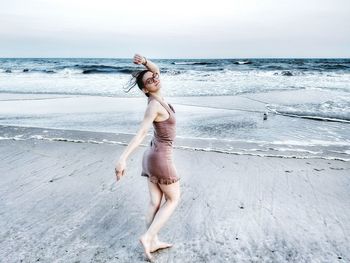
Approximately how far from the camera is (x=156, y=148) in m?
2.80

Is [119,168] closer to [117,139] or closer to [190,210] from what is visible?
[190,210]

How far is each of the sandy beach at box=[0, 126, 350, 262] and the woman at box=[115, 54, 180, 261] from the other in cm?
40

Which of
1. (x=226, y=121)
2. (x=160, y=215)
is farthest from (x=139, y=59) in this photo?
(x=226, y=121)

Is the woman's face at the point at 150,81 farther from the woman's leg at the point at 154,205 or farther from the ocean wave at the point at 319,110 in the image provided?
the ocean wave at the point at 319,110

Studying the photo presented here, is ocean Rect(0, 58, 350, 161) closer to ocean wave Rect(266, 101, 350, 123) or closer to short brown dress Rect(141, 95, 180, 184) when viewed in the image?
ocean wave Rect(266, 101, 350, 123)

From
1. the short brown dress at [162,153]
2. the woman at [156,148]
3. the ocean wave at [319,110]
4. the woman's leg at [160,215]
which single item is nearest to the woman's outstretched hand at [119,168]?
the woman at [156,148]

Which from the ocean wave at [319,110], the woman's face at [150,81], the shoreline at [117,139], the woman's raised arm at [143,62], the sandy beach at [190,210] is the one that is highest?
the woman's raised arm at [143,62]

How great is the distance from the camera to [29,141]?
260 inches

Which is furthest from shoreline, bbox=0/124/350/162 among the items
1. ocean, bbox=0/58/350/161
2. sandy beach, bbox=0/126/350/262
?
sandy beach, bbox=0/126/350/262

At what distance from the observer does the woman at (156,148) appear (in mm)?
2676

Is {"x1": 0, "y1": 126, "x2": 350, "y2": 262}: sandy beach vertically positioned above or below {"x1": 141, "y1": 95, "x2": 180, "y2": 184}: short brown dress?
below

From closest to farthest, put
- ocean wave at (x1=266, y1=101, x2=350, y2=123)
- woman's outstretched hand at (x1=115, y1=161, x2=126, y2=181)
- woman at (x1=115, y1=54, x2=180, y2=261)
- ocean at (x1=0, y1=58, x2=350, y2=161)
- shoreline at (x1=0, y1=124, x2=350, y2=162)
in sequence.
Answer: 1. woman's outstretched hand at (x1=115, y1=161, x2=126, y2=181)
2. woman at (x1=115, y1=54, x2=180, y2=261)
3. shoreline at (x1=0, y1=124, x2=350, y2=162)
4. ocean at (x1=0, y1=58, x2=350, y2=161)
5. ocean wave at (x1=266, y1=101, x2=350, y2=123)

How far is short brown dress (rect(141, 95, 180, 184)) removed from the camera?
2.77m

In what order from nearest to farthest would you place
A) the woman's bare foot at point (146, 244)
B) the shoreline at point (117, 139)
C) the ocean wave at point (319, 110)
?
the woman's bare foot at point (146, 244) → the shoreline at point (117, 139) → the ocean wave at point (319, 110)
